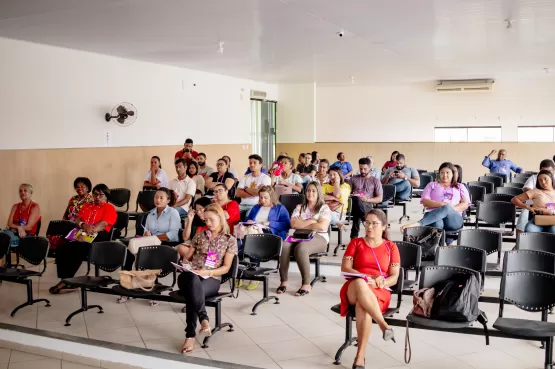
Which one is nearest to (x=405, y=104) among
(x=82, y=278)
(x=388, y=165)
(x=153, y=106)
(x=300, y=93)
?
(x=300, y=93)

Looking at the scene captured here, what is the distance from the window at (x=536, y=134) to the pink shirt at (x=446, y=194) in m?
11.1

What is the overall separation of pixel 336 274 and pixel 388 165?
672 centimetres

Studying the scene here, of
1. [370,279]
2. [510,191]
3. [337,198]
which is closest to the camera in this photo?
[370,279]

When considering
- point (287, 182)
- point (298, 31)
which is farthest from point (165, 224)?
point (298, 31)

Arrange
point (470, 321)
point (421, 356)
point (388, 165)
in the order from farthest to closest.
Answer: point (388, 165)
point (421, 356)
point (470, 321)

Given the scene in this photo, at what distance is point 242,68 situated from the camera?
14.5m

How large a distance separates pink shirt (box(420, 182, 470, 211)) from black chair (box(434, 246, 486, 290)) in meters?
2.42

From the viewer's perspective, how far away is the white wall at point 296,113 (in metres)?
19.2

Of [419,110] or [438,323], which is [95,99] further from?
[419,110]

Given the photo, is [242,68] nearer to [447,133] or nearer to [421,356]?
[447,133]

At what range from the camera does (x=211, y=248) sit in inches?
223

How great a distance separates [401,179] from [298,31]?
399 cm

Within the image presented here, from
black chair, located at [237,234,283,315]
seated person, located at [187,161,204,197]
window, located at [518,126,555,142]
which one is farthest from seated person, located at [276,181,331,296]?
window, located at [518,126,555,142]

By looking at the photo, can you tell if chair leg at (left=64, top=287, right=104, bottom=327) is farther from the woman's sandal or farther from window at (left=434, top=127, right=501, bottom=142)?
window at (left=434, top=127, right=501, bottom=142)
